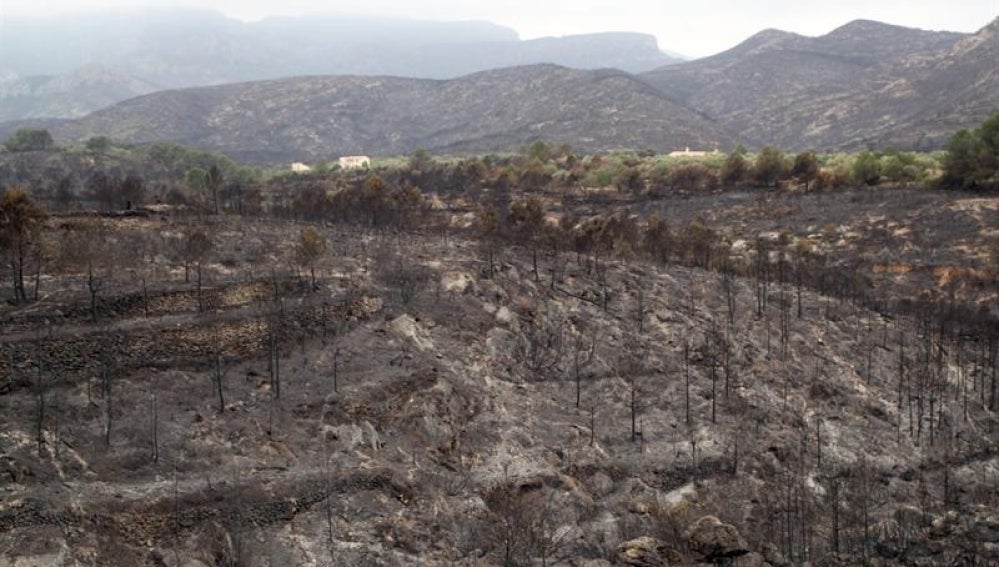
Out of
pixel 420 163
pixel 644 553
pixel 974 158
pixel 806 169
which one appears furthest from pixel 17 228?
pixel 420 163

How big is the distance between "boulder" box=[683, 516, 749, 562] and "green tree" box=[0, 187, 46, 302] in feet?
121

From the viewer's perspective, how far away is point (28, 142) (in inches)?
6727

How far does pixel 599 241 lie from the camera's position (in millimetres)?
84500

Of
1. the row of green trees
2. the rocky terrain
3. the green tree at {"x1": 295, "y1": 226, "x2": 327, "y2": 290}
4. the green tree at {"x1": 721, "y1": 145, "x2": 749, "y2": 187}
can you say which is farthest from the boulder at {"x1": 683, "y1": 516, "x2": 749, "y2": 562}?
the green tree at {"x1": 721, "y1": 145, "x2": 749, "y2": 187}

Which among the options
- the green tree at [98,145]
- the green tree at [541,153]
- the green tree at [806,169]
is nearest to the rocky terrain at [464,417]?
the green tree at [806,169]

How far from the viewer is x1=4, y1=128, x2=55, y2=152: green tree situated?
168000 millimetres

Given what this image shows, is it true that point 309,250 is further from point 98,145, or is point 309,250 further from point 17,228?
point 98,145

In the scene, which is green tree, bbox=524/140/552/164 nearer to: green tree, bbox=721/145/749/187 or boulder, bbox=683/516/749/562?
green tree, bbox=721/145/749/187

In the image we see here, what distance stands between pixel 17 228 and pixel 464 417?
89.2 ft

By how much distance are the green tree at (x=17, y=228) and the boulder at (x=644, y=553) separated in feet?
112

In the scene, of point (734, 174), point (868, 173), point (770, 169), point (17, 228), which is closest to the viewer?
point (17, 228)

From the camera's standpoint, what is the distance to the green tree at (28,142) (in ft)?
551

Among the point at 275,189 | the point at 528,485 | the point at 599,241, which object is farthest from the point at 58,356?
the point at 275,189

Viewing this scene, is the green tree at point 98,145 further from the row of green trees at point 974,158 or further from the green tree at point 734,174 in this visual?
the row of green trees at point 974,158
